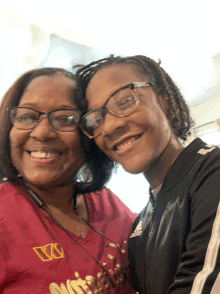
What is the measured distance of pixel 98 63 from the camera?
1368 mm

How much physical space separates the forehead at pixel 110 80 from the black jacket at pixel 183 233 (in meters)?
0.41

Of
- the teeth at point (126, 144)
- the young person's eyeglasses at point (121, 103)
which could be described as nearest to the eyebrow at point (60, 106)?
the young person's eyeglasses at point (121, 103)

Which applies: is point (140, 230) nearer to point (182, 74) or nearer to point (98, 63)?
point (98, 63)

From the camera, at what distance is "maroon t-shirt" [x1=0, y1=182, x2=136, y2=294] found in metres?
0.91

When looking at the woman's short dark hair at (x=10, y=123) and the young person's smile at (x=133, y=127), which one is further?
the woman's short dark hair at (x=10, y=123)

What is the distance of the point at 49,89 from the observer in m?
1.24

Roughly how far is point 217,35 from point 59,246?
10.5ft

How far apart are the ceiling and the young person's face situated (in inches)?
44.6

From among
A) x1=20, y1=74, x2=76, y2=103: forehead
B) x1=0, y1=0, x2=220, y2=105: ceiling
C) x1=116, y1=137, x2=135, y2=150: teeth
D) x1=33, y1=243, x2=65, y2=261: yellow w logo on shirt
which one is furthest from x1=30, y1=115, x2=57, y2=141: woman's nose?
x1=0, y1=0, x2=220, y2=105: ceiling

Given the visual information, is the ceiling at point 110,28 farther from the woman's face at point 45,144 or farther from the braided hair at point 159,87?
the woman's face at point 45,144

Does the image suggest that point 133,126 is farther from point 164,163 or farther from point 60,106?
point 60,106

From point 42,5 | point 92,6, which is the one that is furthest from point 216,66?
point 42,5

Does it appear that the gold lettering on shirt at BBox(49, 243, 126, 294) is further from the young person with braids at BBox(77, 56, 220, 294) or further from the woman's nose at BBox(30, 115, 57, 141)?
the woman's nose at BBox(30, 115, 57, 141)

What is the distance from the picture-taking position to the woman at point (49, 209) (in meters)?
0.94
